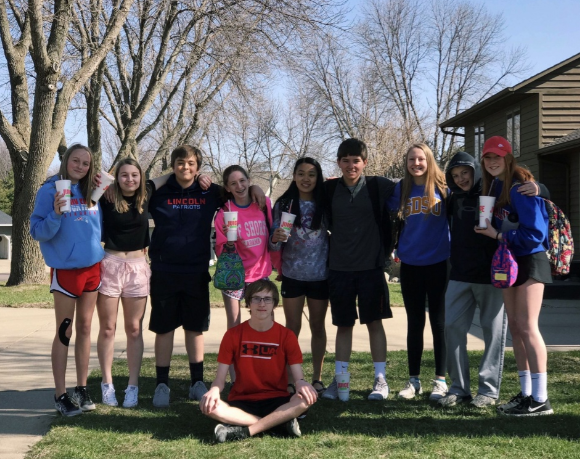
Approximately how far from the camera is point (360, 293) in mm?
5168

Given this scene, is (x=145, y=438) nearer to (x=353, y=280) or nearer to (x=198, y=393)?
(x=198, y=393)

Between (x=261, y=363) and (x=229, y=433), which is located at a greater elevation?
(x=261, y=363)

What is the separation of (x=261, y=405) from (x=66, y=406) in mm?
1477

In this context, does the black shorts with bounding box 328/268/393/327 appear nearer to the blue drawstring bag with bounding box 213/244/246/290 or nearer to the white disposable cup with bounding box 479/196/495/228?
the blue drawstring bag with bounding box 213/244/246/290

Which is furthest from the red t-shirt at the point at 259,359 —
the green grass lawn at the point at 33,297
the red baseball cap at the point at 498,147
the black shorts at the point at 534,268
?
the green grass lawn at the point at 33,297

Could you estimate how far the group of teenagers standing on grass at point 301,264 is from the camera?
454 cm

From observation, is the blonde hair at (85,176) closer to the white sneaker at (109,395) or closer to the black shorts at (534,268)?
the white sneaker at (109,395)

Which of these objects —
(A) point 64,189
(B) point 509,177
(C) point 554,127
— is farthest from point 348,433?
(C) point 554,127

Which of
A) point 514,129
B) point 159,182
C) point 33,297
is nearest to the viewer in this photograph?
point 159,182

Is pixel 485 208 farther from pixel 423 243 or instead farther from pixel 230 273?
pixel 230 273

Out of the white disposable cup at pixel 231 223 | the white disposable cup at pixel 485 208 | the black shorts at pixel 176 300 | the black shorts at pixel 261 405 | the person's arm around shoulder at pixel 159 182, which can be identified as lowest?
the black shorts at pixel 261 405

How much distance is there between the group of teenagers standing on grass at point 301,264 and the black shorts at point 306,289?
11 mm

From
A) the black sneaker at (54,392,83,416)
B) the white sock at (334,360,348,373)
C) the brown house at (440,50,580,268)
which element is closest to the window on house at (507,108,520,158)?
the brown house at (440,50,580,268)

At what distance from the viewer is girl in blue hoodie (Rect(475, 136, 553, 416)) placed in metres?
4.50
